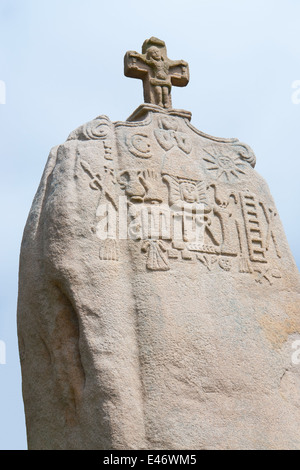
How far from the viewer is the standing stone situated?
424cm

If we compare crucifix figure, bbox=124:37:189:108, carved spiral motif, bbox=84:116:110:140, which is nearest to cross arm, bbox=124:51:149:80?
crucifix figure, bbox=124:37:189:108

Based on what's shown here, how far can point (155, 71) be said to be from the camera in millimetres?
5633

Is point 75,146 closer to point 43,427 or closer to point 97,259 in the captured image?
point 97,259

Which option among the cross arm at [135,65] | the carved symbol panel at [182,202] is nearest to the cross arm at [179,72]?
the cross arm at [135,65]

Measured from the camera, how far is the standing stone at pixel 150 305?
4242 mm

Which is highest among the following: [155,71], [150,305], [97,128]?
[155,71]

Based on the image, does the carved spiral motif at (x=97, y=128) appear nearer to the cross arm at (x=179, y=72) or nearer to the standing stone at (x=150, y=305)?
the standing stone at (x=150, y=305)

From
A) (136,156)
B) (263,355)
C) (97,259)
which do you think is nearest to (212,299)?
(263,355)

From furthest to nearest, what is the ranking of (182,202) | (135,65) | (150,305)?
(135,65) < (182,202) < (150,305)

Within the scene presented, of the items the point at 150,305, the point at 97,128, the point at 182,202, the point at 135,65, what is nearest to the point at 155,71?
the point at 135,65

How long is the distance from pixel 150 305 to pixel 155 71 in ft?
6.81

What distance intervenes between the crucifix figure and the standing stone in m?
0.35

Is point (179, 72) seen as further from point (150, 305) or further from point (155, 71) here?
point (150, 305)

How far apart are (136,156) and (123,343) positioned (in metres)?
1.38
